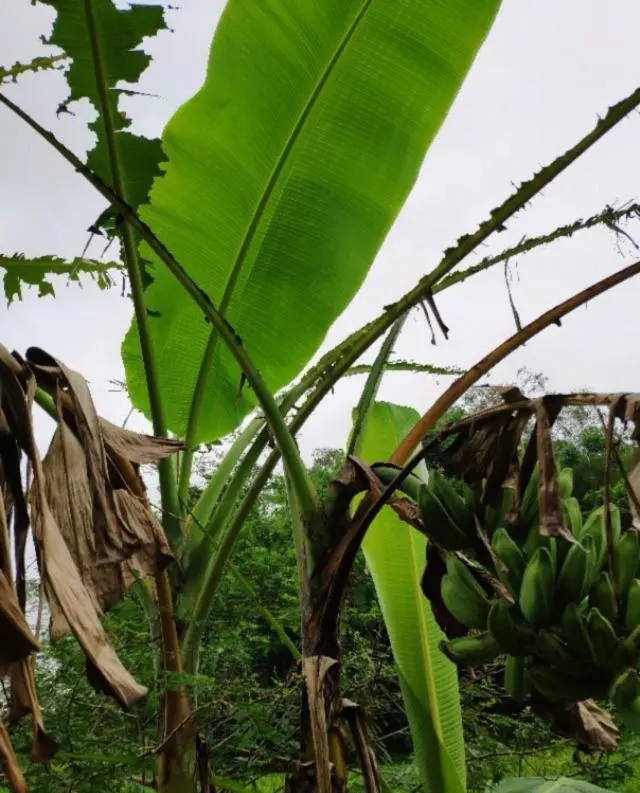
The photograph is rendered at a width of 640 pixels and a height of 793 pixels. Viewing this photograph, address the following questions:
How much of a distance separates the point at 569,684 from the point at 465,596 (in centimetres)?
12

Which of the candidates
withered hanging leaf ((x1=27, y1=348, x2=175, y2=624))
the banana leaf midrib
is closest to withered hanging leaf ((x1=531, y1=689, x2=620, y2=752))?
withered hanging leaf ((x1=27, y1=348, x2=175, y2=624))

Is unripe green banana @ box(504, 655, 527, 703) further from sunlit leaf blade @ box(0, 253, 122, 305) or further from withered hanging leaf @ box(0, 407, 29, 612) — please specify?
sunlit leaf blade @ box(0, 253, 122, 305)

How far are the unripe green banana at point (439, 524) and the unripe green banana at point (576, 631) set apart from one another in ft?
0.43

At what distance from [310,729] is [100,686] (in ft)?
1.08

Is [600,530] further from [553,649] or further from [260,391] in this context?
[260,391]

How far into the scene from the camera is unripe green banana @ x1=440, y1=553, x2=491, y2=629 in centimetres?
70

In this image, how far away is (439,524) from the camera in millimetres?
699

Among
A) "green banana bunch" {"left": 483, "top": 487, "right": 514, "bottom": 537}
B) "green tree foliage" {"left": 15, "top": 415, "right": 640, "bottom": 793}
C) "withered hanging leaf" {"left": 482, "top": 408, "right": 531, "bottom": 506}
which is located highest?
"withered hanging leaf" {"left": 482, "top": 408, "right": 531, "bottom": 506}

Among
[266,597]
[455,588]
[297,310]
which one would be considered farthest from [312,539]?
[266,597]

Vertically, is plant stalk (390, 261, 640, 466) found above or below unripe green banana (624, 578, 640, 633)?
above

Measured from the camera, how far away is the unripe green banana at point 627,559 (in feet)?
2.19

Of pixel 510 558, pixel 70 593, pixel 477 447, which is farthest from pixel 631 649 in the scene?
pixel 70 593

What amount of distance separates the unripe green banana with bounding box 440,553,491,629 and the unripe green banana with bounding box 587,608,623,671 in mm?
122

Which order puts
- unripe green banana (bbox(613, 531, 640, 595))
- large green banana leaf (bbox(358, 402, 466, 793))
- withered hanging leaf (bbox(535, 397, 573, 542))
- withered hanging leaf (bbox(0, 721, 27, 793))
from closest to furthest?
withered hanging leaf (bbox(0, 721, 27, 793))
withered hanging leaf (bbox(535, 397, 573, 542))
unripe green banana (bbox(613, 531, 640, 595))
large green banana leaf (bbox(358, 402, 466, 793))
